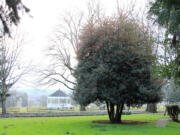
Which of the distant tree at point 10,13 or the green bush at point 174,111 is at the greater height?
the distant tree at point 10,13

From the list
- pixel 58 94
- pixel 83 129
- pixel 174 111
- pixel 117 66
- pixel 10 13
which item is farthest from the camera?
pixel 58 94

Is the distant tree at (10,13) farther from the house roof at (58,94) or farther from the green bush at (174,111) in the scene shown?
the house roof at (58,94)

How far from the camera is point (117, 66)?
1573cm

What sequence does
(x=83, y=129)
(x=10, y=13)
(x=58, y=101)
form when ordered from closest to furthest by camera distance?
1. (x=10, y=13)
2. (x=83, y=129)
3. (x=58, y=101)

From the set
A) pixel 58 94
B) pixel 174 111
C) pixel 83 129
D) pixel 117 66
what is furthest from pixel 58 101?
pixel 83 129

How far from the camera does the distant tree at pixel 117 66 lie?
15.6m

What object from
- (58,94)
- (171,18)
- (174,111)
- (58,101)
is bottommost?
(174,111)

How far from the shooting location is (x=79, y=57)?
677 inches

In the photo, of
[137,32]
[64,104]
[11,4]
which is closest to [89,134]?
[11,4]

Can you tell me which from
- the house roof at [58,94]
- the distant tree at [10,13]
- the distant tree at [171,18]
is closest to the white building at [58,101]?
the house roof at [58,94]

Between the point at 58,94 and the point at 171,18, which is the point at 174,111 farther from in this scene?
the point at 58,94

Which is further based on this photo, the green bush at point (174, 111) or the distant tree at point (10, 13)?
the green bush at point (174, 111)

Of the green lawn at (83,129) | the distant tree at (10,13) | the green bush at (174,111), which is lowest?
the green lawn at (83,129)

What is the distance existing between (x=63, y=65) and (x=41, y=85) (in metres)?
4.37
